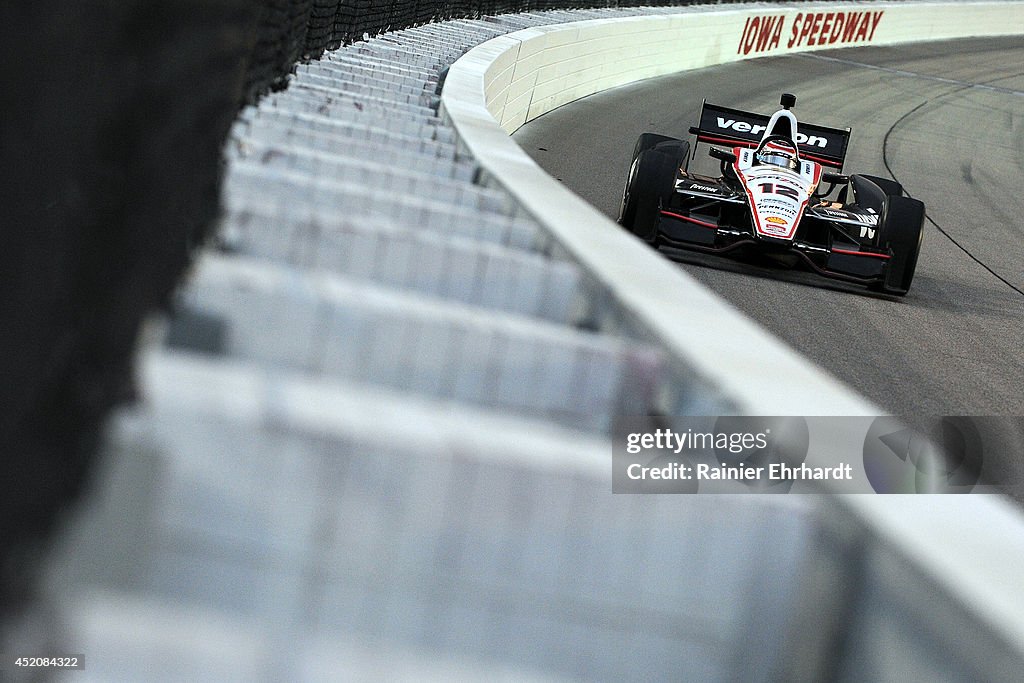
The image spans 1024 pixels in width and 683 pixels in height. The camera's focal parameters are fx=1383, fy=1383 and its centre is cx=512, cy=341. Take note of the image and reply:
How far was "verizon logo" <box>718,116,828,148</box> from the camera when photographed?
10.4 meters

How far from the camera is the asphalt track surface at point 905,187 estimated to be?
710 centimetres

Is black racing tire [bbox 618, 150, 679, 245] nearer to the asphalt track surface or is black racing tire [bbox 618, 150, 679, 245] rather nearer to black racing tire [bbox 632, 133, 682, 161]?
the asphalt track surface

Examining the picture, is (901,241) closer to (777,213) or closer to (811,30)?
(777,213)

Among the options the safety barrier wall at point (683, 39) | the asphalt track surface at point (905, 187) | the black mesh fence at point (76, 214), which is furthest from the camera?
the safety barrier wall at point (683, 39)

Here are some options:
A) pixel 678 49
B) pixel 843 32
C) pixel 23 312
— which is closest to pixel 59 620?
pixel 23 312

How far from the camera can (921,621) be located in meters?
1.39

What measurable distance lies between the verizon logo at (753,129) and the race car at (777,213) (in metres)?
0.32

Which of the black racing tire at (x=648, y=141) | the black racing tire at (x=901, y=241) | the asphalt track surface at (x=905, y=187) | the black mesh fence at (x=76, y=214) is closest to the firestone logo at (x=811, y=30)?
the asphalt track surface at (x=905, y=187)

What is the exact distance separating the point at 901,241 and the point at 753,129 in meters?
2.27

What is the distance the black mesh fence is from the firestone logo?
25.9 m

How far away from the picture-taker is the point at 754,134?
34.0ft

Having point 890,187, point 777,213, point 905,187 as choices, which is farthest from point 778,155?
point 905,187

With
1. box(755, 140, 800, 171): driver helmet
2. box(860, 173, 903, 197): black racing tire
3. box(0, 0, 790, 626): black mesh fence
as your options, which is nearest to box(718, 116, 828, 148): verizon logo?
box(755, 140, 800, 171): driver helmet

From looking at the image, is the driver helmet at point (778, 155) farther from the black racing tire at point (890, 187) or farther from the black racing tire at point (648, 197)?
the black racing tire at point (648, 197)
